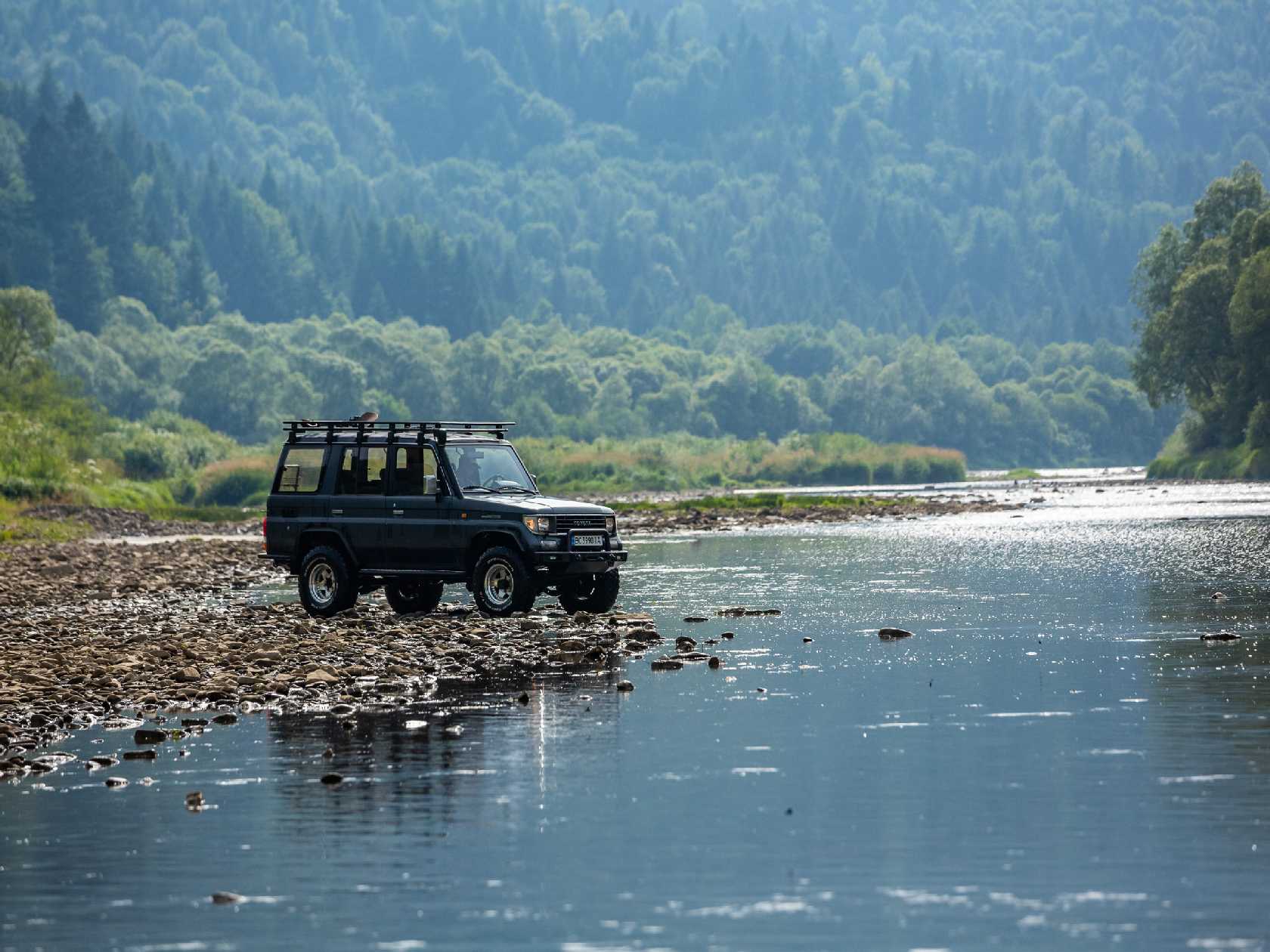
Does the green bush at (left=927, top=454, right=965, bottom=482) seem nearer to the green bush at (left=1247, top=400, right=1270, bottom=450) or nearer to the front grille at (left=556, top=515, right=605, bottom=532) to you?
the green bush at (left=1247, top=400, right=1270, bottom=450)

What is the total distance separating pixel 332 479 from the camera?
108 ft

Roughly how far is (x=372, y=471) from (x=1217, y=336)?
100 meters

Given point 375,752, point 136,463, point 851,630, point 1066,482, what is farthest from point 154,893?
point 1066,482

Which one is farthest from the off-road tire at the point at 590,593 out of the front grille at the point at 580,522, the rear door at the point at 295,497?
the rear door at the point at 295,497

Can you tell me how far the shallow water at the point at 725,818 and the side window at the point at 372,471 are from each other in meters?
7.41

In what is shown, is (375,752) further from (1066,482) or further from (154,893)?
(1066,482)

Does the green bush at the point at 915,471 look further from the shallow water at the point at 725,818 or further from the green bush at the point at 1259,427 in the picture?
the shallow water at the point at 725,818

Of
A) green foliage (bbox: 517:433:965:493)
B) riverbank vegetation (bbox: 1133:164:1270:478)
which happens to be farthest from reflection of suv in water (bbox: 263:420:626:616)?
green foliage (bbox: 517:433:965:493)

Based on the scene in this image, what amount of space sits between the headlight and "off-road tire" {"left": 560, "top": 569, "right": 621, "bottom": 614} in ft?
5.49

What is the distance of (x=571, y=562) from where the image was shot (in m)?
31.5

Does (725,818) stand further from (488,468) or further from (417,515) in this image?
A: (488,468)

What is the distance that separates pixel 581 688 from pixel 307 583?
10235 millimetres

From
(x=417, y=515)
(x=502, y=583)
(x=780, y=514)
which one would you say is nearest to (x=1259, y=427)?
(x=780, y=514)

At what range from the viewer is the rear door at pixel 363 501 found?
3244 centimetres
